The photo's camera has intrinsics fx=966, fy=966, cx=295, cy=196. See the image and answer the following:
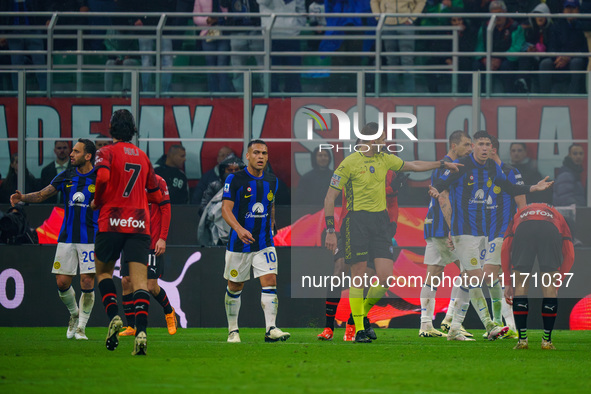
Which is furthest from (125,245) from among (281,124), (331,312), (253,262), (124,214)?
(281,124)

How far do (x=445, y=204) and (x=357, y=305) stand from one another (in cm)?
237

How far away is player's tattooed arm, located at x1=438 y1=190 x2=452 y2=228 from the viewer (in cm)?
1203

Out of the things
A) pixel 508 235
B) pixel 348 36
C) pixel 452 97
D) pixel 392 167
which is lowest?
pixel 508 235

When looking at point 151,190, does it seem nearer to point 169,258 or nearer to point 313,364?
point 313,364

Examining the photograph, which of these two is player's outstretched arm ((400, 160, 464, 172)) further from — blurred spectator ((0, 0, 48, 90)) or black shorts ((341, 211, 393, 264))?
blurred spectator ((0, 0, 48, 90))

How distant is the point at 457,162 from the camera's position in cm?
1186

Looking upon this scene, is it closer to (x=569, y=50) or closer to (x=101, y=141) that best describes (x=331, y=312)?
(x=101, y=141)

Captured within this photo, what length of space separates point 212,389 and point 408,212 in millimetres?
7788

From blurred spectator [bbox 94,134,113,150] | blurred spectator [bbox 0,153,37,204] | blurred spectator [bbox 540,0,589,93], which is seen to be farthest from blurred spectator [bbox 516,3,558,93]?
blurred spectator [bbox 0,153,37,204]

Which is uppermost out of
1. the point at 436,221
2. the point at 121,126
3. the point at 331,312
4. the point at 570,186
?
the point at 121,126

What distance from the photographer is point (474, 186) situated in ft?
37.9

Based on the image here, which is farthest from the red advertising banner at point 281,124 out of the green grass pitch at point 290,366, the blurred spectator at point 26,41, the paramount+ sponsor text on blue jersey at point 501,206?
the green grass pitch at point 290,366

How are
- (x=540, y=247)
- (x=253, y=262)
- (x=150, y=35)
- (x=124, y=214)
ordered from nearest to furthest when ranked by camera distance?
(x=124, y=214) < (x=540, y=247) < (x=253, y=262) < (x=150, y=35)

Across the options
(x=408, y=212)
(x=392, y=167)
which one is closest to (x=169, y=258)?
(x=408, y=212)
